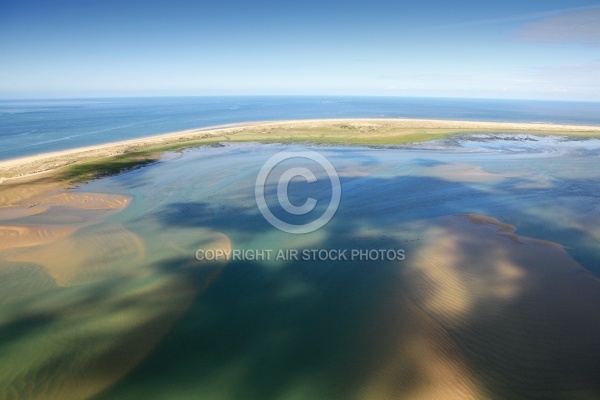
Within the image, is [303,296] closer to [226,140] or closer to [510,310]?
[510,310]

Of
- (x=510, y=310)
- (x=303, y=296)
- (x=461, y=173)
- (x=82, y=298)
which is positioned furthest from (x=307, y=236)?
(x=461, y=173)

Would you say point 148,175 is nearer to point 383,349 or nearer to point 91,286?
point 91,286

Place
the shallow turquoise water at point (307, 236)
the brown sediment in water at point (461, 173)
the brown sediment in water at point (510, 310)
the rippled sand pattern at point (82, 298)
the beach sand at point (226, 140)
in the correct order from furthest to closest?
the beach sand at point (226, 140) → the brown sediment in water at point (461, 173) → the rippled sand pattern at point (82, 298) → the shallow turquoise water at point (307, 236) → the brown sediment in water at point (510, 310)

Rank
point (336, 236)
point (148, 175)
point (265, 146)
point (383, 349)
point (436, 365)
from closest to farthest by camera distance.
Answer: point (436, 365)
point (383, 349)
point (336, 236)
point (148, 175)
point (265, 146)

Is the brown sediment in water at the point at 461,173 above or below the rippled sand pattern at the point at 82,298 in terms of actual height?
above

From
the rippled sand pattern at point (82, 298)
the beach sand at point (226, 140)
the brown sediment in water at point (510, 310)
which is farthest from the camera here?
the beach sand at point (226, 140)

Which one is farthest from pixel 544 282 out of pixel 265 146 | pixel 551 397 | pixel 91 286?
pixel 265 146

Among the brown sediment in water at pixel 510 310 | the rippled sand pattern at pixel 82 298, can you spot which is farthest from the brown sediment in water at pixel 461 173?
the rippled sand pattern at pixel 82 298

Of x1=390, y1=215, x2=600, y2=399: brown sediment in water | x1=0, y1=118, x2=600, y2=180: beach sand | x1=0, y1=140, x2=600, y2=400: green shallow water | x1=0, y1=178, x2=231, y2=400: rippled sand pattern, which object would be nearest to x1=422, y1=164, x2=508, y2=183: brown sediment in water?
x1=0, y1=140, x2=600, y2=400: green shallow water

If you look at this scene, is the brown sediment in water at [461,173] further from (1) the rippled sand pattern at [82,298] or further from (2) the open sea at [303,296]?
(1) the rippled sand pattern at [82,298]

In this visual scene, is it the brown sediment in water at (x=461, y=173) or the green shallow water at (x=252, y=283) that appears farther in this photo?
the brown sediment in water at (x=461, y=173)

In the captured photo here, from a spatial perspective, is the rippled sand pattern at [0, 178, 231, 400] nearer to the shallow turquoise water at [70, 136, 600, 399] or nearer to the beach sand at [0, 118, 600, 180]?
the shallow turquoise water at [70, 136, 600, 399]
